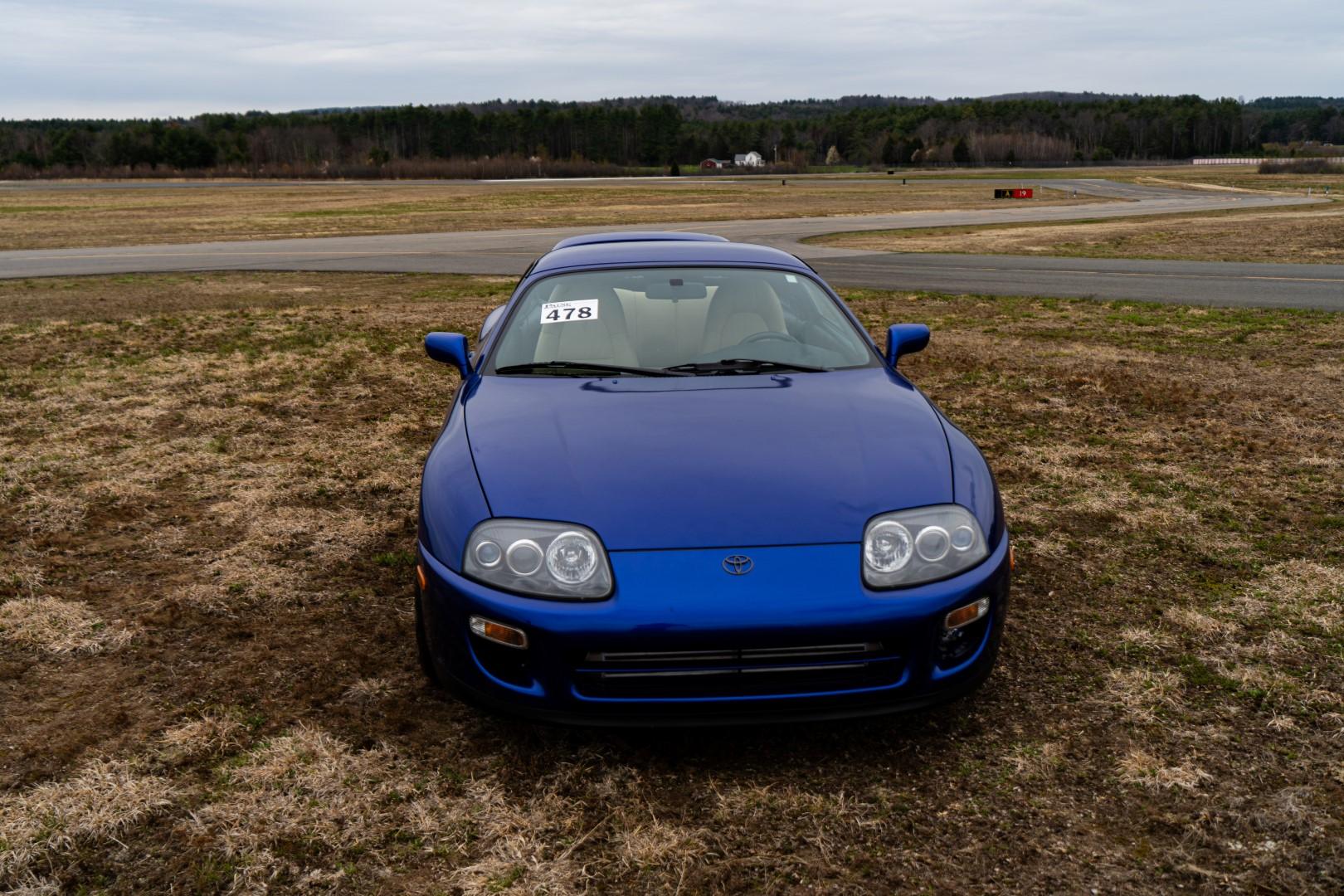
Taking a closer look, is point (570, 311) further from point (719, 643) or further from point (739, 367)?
point (719, 643)

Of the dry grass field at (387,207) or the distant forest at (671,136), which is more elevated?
the distant forest at (671,136)

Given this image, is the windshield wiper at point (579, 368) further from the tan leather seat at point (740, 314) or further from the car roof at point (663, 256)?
the car roof at point (663, 256)

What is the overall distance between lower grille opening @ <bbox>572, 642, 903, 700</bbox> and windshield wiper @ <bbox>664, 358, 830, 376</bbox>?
143 cm

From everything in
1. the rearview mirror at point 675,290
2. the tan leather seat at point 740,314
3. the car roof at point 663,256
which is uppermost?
the car roof at point 663,256

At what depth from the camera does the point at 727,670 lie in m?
2.69

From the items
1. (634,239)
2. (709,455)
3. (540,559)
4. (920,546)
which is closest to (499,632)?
(540,559)

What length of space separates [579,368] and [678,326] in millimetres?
489

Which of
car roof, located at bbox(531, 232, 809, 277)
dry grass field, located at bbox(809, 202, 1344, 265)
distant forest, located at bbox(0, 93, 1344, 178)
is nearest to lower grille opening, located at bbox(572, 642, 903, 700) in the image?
car roof, located at bbox(531, 232, 809, 277)

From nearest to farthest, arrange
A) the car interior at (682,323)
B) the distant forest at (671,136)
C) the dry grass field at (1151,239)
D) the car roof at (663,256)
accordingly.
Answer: the car interior at (682,323)
the car roof at (663,256)
the dry grass field at (1151,239)
the distant forest at (671,136)

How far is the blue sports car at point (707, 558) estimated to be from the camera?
2.68 m

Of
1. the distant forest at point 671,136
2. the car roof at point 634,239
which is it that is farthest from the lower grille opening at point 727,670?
the distant forest at point 671,136

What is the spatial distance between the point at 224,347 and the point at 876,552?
8788 mm

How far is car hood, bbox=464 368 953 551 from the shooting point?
2.85 m

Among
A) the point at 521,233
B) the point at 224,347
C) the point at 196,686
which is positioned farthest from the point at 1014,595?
the point at 521,233
